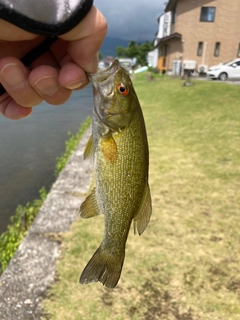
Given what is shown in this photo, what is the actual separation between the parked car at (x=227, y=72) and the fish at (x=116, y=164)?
55.6ft

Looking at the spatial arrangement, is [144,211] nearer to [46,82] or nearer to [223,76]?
[46,82]

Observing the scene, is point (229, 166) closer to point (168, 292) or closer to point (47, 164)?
point (168, 292)

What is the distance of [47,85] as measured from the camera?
4.62 ft

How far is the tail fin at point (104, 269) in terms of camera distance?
4.42ft

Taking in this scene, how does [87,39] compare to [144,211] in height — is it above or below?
above

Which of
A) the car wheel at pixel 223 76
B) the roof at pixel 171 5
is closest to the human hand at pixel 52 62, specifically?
the car wheel at pixel 223 76

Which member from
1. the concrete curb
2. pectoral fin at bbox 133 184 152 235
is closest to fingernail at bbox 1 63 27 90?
pectoral fin at bbox 133 184 152 235

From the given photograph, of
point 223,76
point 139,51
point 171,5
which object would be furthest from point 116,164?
point 139,51

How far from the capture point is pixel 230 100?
1047cm

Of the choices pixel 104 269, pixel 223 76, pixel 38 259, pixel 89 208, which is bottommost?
pixel 223 76

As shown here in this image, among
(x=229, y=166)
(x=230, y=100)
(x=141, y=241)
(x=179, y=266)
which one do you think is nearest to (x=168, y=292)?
(x=179, y=266)

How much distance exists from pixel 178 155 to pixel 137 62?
55729 millimetres

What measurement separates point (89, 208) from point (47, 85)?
1.90 feet

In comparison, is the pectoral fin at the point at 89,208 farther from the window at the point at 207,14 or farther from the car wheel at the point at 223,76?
the window at the point at 207,14
